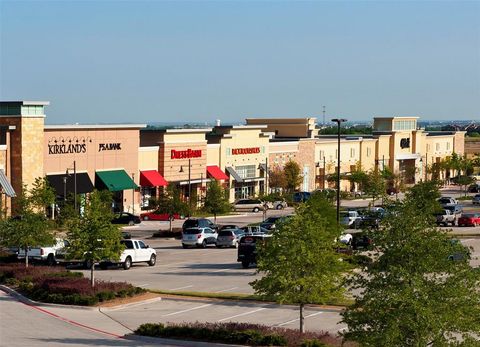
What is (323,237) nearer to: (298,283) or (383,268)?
(298,283)

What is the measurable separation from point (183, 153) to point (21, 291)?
1950 inches

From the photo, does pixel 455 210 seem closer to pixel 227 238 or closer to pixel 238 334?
pixel 227 238

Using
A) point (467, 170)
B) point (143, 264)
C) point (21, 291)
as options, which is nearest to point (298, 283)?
point (21, 291)

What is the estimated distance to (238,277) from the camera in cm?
4219

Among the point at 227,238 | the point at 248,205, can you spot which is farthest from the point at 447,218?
the point at 248,205

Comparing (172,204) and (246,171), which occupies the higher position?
(246,171)

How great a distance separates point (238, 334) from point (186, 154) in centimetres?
5949

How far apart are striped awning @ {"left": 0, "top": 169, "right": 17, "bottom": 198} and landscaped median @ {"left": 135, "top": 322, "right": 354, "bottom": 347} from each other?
38.8 meters

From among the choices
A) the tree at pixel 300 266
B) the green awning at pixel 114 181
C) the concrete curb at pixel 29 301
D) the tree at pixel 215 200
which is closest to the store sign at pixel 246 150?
the green awning at pixel 114 181

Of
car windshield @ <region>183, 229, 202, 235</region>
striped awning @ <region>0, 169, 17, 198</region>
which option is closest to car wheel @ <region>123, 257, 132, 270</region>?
car windshield @ <region>183, 229, 202, 235</region>

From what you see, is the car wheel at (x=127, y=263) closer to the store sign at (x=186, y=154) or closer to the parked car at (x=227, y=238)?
the parked car at (x=227, y=238)

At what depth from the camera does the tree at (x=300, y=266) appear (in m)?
26.8

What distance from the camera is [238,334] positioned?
26.4 meters

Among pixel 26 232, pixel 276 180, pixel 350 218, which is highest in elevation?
pixel 276 180
